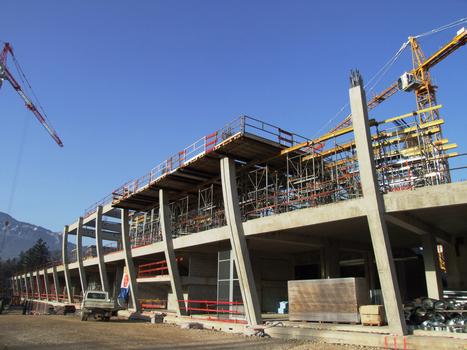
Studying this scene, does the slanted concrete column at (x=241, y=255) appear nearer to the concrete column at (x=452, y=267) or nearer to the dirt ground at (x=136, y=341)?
the dirt ground at (x=136, y=341)

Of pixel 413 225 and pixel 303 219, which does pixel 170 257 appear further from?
pixel 413 225

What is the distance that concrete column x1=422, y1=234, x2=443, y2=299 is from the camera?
19.2m

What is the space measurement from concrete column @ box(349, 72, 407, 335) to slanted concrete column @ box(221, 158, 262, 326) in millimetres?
7187

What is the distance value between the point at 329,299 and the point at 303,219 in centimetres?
368

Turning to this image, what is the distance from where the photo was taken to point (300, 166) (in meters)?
23.8

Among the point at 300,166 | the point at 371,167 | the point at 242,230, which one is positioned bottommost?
the point at 242,230

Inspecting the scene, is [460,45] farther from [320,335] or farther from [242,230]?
[320,335]

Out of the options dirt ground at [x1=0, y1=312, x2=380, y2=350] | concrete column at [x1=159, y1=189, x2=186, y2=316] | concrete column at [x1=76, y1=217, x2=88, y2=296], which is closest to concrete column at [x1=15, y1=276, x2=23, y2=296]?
concrete column at [x1=76, y1=217, x2=88, y2=296]

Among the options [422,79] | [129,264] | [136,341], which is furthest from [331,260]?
[422,79]

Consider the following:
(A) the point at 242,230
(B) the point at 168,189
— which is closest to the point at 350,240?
(A) the point at 242,230

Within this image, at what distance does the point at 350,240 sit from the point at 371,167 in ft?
34.1

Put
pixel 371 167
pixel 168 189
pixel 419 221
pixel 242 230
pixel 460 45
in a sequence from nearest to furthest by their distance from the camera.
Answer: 1. pixel 371 167
2. pixel 419 221
3. pixel 242 230
4. pixel 168 189
5. pixel 460 45

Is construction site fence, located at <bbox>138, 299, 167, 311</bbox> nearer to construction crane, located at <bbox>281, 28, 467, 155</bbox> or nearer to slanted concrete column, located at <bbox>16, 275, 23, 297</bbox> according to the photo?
construction crane, located at <bbox>281, 28, 467, 155</bbox>

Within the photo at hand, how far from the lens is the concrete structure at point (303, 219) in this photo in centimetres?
1619
